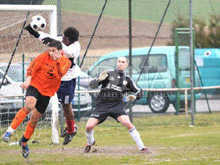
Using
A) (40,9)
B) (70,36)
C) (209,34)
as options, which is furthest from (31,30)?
(209,34)

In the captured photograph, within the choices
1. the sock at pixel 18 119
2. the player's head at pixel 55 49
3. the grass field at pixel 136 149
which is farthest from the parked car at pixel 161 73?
the sock at pixel 18 119

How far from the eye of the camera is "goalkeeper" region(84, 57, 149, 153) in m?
9.31

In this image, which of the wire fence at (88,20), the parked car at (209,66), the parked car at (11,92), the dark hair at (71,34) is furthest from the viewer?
the parked car at (209,66)

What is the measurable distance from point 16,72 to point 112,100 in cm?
496

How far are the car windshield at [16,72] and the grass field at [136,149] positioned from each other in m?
1.89

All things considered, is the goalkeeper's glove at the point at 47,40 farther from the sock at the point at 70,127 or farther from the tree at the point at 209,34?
the tree at the point at 209,34

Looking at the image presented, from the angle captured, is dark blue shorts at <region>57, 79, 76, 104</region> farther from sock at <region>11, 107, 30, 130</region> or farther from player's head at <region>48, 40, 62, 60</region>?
sock at <region>11, 107, 30, 130</region>

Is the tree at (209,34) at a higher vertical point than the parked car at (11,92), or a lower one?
higher

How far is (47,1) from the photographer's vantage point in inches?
500

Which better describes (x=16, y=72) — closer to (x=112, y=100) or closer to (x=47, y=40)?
(x=47, y=40)

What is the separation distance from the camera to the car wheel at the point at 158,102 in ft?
55.1

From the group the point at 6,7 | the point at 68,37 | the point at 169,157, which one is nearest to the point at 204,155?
the point at 169,157

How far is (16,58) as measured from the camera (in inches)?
512

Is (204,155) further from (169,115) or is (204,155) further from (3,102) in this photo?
(169,115)
